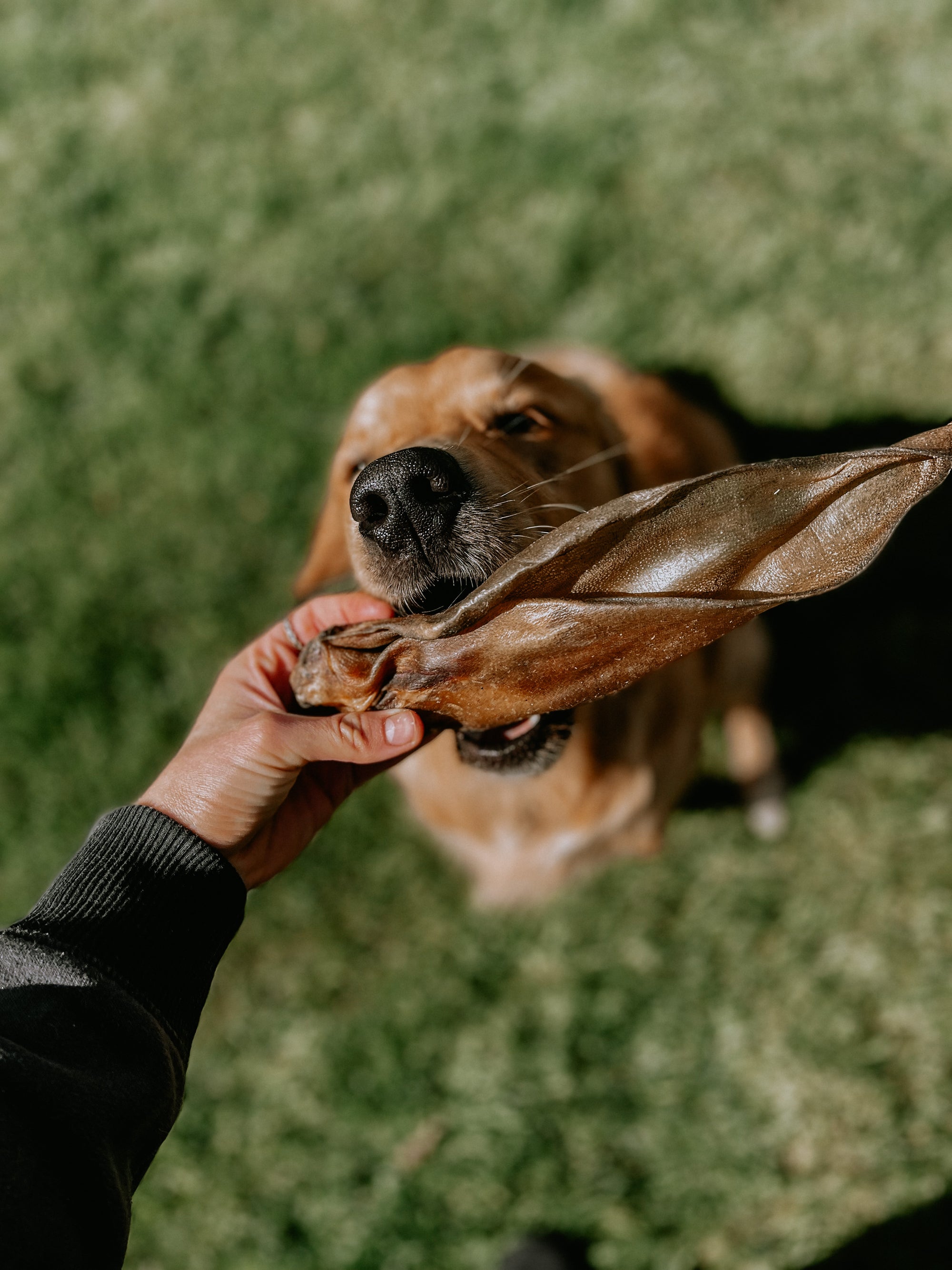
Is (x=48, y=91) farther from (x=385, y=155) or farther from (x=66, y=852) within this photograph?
(x=66, y=852)

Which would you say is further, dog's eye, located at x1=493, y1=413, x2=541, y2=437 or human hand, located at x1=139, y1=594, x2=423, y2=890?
dog's eye, located at x1=493, y1=413, x2=541, y2=437

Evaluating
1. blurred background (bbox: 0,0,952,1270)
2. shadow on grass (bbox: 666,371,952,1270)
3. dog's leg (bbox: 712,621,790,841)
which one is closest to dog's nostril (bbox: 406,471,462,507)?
dog's leg (bbox: 712,621,790,841)

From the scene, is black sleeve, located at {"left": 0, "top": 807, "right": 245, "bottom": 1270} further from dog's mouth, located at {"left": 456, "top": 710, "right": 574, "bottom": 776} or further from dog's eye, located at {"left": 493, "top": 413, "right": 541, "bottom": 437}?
dog's eye, located at {"left": 493, "top": 413, "right": 541, "bottom": 437}

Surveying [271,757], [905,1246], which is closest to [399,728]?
[271,757]

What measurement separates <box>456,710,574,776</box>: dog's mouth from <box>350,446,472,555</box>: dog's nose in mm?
495

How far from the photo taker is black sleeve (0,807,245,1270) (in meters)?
1.52

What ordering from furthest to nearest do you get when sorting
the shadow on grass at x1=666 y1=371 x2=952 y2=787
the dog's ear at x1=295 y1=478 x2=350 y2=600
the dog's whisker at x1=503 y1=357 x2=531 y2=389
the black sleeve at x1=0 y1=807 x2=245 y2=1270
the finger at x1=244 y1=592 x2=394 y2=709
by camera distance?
the shadow on grass at x1=666 y1=371 x2=952 y2=787
the dog's ear at x1=295 y1=478 x2=350 y2=600
the dog's whisker at x1=503 y1=357 x2=531 y2=389
the finger at x1=244 y1=592 x2=394 y2=709
the black sleeve at x1=0 y1=807 x2=245 y2=1270

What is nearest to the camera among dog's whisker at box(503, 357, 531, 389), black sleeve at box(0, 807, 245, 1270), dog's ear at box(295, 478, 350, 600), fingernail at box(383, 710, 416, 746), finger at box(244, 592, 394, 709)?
black sleeve at box(0, 807, 245, 1270)

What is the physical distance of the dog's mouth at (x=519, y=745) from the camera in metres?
Result: 2.13

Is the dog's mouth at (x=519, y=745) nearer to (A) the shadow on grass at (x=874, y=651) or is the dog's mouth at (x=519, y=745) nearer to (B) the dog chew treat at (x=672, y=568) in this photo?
(B) the dog chew treat at (x=672, y=568)

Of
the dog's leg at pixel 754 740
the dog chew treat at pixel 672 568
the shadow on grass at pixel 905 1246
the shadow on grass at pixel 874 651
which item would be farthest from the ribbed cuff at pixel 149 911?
the shadow on grass at pixel 905 1246

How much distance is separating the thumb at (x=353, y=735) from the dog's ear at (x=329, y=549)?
99cm

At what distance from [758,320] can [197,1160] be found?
4478mm

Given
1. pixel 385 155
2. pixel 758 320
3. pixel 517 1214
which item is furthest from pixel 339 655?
pixel 385 155
